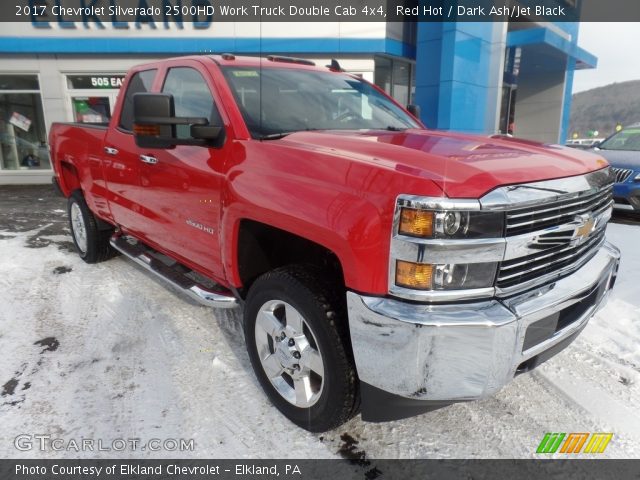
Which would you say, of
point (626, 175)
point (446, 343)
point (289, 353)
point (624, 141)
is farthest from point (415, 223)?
point (624, 141)

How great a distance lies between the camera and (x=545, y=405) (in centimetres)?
259

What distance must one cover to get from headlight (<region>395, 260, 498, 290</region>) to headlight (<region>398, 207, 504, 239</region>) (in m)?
0.12

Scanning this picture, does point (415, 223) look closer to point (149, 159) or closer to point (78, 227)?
point (149, 159)

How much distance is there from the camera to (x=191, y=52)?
11195 millimetres

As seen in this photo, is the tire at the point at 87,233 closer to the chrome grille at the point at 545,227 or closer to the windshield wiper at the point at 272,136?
the windshield wiper at the point at 272,136

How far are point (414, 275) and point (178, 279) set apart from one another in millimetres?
2007

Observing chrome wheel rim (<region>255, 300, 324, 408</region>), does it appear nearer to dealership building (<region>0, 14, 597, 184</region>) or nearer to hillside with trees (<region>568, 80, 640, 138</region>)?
dealership building (<region>0, 14, 597, 184</region>)

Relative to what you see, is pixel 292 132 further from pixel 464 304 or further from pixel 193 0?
pixel 193 0

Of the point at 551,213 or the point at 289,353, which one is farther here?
the point at 289,353

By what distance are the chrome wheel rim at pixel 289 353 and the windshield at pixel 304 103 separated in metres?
1.03

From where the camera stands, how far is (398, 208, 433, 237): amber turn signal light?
1746 mm

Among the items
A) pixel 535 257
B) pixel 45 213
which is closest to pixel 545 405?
pixel 535 257

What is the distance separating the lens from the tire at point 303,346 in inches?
81.7

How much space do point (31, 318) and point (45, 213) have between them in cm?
518
